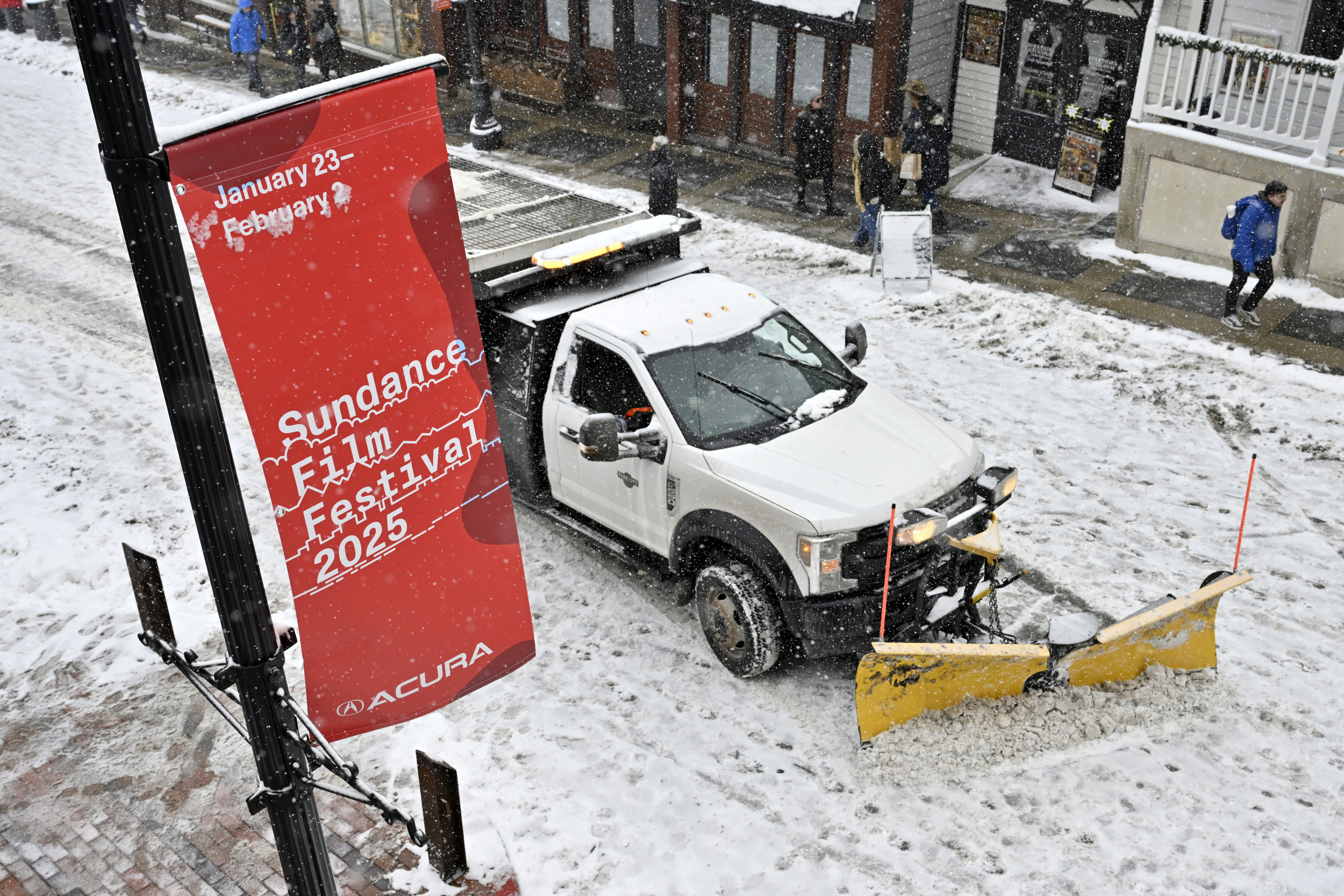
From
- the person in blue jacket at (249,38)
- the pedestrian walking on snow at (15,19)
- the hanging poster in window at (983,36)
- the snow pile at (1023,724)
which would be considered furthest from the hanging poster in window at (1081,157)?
the pedestrian walking on snow at (15,19)

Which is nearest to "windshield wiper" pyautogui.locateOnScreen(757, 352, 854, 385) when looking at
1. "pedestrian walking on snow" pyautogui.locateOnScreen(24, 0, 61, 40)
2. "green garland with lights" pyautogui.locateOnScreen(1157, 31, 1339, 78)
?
"green garland with lights" pyautogui.locateOnScreen(1157, 31, 1339, 78)

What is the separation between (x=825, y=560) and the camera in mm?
7027

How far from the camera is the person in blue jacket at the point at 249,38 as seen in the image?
2066 cm

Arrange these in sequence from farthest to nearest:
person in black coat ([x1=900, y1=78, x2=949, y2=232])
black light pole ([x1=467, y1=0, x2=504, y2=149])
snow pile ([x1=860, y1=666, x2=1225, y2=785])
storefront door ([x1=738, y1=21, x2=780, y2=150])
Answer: black light pole ([x1=467, y1=0, x2=504, y2=149]), storefront door ([x1=738, y1=21, x2=780, y2=150]), person in black coat ([x1=900, y1=78, x2=949, y2=232]), snow pile ([x1=860, y1=666, x2=1225, y2=785])

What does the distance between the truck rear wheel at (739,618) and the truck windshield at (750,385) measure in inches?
34.2

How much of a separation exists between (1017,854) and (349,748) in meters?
4.05

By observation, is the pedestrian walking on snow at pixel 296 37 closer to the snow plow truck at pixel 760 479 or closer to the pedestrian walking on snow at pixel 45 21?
the pedestrian walking on snow at pixel 45 21

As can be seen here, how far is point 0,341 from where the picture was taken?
1265cm

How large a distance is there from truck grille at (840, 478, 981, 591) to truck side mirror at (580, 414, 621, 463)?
1602 mm

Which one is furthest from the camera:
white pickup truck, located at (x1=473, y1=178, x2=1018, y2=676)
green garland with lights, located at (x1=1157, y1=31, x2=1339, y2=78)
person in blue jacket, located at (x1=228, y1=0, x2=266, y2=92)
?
→ person in blue jacket, located at (x1=228, y1=0, x2=266, y2=92)

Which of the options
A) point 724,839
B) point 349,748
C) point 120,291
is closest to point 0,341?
point 120,291

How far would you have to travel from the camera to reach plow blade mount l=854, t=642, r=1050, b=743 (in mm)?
6762

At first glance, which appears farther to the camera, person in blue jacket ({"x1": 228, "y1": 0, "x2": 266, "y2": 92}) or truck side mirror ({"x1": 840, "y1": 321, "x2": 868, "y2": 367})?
person in blue jacket ({"x1": 228, "y1": 0, "x2": 266, "y2": 92})

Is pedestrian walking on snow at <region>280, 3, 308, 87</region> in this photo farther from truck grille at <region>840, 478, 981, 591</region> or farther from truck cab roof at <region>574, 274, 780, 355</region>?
truck grille at <region>840, 478, 981, 591</region>
